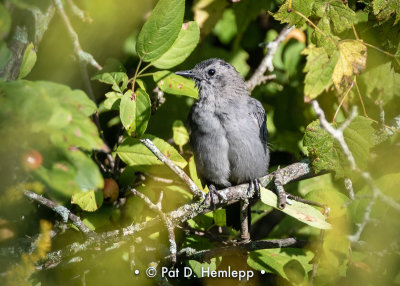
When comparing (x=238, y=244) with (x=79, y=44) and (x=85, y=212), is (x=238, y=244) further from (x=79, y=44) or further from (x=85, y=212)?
(x=79, y=44)

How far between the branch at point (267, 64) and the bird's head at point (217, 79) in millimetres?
127

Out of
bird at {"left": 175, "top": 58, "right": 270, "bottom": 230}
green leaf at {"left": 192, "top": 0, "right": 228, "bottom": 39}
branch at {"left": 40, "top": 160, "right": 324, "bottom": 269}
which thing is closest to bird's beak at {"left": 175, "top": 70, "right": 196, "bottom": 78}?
bird at {"left": 175, "top": 58, "right": 270, "bottom": 230}

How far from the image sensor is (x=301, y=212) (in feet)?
8.91

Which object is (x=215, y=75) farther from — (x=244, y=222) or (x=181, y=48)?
(x=244, y=222)

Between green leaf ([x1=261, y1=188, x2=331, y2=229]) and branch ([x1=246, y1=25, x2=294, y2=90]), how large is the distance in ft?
4.81

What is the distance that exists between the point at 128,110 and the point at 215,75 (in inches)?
55.8

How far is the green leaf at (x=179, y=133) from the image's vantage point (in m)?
3.61

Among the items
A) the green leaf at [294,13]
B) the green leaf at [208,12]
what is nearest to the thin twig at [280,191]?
the green leaf at [294,13]

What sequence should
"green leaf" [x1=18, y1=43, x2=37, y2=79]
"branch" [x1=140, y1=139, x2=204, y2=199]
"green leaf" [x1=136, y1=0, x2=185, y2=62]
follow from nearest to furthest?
"green leaf" [x1=18, y1=43, x2=37, y2=79], "green leaf" [x1=136, y1=0, x2=185, y2=62], "branch" [x1=140, y1=139, x2=204, y2=199]

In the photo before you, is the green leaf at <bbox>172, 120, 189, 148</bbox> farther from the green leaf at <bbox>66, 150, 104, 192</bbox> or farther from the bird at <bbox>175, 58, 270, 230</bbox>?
the green leaf at <bbox>66, 150, 104, 192</bbox>

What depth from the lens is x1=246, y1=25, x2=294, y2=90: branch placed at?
3.98m

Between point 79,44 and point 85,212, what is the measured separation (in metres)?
1.29

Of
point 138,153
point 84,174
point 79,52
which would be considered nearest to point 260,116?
point 138,153

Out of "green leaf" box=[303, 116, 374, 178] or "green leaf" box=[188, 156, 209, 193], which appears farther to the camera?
"green leaf" box=[188, 156, 209, 193]
